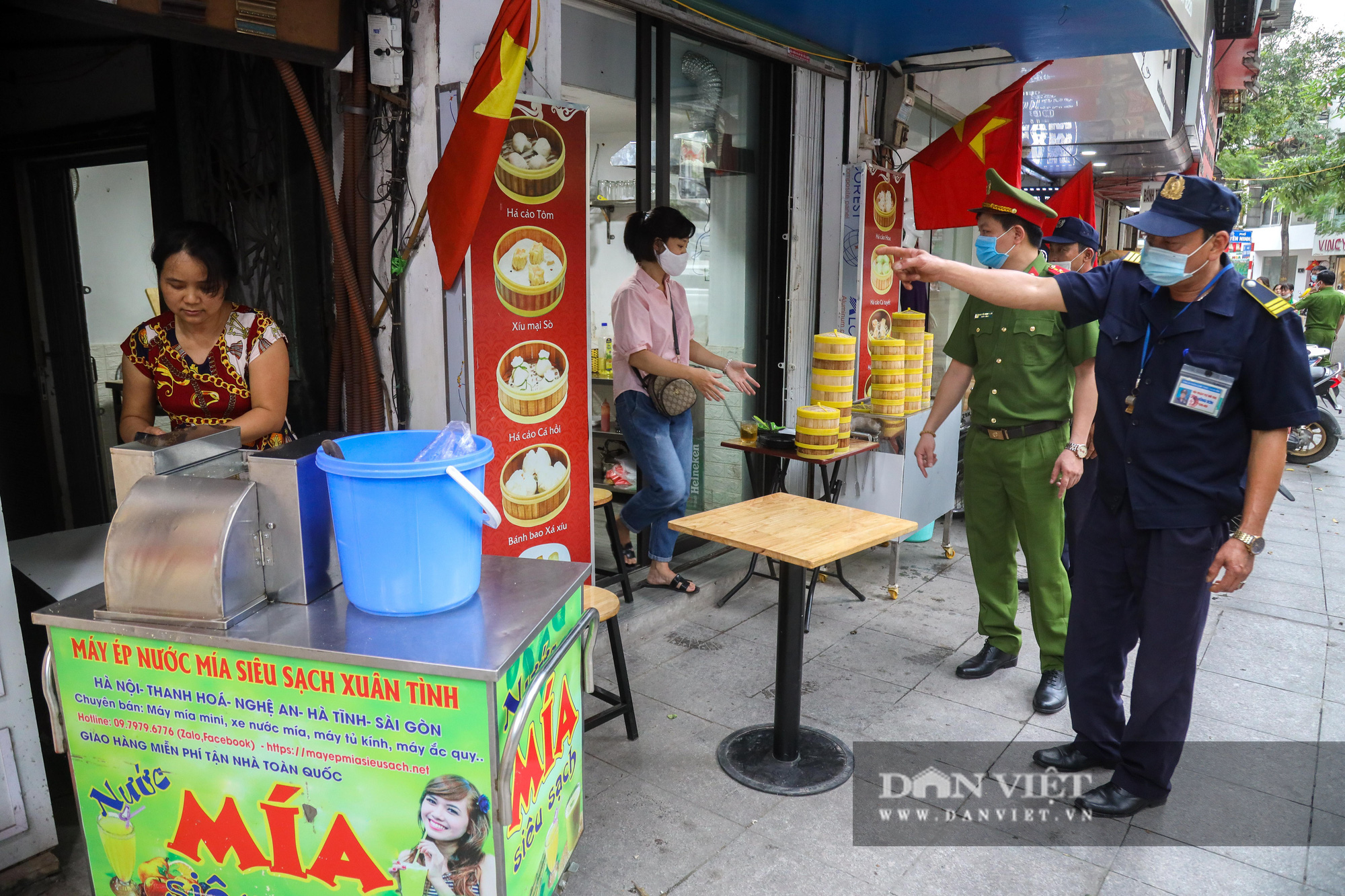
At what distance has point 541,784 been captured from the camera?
84.1 inches

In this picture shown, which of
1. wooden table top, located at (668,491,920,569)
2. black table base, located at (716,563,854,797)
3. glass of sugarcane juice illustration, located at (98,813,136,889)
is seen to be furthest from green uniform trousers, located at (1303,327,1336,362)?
glass of sugarcane juice illustration, located at (98,813,136,889)

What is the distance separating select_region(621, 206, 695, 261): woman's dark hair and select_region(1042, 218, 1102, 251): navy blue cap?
2479 mm

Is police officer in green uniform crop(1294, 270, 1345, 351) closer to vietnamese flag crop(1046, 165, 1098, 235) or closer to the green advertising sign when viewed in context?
vietnamese flag crop(1046, 165, 1098, 235)

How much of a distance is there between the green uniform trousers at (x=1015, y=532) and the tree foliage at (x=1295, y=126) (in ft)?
71.6

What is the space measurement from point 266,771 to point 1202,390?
277cm

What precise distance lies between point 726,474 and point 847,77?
9.33ft

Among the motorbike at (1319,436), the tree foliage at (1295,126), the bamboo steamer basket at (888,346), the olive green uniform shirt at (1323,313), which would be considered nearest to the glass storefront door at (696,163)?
the bamboo steamer basket at (888,346)

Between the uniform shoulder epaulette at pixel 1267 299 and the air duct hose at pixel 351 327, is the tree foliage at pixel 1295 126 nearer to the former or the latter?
the uniform shoulder epaulette at pixel 1267 299

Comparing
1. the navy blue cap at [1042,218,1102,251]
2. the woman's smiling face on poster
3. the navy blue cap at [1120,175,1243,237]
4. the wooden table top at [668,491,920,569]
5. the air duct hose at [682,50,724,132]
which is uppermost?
the air duct hose at [682,50,724,132]

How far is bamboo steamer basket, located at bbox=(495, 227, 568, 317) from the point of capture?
10.9 ft

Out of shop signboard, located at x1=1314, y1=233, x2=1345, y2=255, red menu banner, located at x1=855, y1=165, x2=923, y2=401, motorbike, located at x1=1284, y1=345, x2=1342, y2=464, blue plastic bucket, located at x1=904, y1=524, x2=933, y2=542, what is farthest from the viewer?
shop signboard, located at x1=1314, y1=233, x2=1345, y2=255

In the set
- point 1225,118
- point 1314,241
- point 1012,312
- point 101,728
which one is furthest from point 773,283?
point 1314,241

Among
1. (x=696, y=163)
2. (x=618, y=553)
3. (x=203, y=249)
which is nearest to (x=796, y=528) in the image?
(x=618, y=553)

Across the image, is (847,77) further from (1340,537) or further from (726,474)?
(1340,537)
